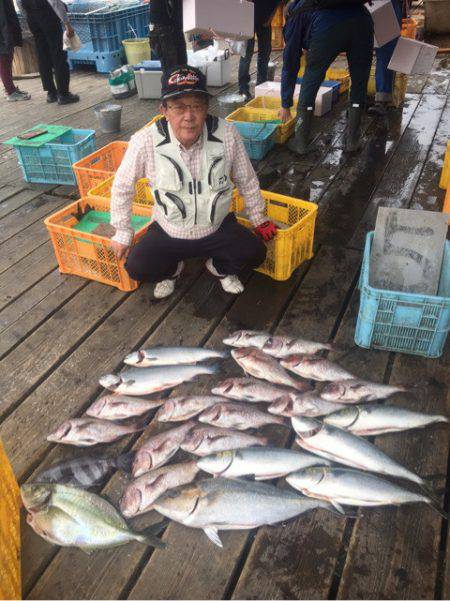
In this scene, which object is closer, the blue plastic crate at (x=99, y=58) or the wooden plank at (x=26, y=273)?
the wooden plank at (x=26, y=273)

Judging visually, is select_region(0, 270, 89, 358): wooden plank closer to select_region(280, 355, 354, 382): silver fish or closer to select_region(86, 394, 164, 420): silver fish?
select_region(86, 394, 164, 420): silver fish

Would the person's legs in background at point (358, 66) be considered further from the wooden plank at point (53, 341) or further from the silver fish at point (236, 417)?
the silver fish at point (236, 417)

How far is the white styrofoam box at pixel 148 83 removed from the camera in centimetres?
684

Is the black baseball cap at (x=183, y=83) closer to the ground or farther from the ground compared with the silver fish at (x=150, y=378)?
farther from the ground

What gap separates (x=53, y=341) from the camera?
2898mm

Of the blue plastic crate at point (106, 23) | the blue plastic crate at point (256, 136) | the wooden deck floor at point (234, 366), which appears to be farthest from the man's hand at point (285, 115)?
the blue plastic crate at point (106, 23)

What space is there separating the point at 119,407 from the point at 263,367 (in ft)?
2.59

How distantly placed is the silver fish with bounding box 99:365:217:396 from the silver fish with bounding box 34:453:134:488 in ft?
1.33

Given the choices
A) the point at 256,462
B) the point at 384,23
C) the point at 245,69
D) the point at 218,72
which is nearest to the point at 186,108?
the point at 256,462

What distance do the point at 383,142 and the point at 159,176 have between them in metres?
3.57

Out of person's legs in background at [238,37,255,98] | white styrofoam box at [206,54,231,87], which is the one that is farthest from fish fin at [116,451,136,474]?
white styrofoam box at [206,54,231,87]

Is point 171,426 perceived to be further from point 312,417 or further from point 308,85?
point 308,85

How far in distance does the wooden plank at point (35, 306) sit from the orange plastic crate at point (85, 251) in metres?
0.10

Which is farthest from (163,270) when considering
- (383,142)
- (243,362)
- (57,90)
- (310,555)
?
(57,90)
